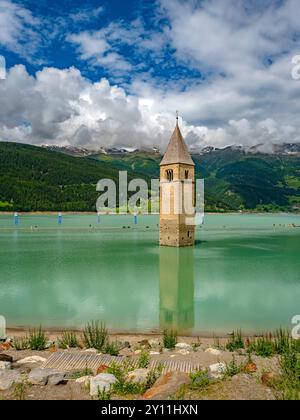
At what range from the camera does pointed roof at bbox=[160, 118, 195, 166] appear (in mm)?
45375

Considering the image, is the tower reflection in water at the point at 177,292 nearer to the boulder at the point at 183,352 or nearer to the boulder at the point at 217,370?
the boulder at the point at 183,352

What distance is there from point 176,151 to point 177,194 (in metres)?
5.57

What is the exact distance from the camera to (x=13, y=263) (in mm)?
33875

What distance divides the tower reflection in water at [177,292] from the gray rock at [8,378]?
889 cm

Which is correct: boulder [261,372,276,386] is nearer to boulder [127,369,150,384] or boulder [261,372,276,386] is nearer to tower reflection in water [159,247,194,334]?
boulder [127,369,150,384]

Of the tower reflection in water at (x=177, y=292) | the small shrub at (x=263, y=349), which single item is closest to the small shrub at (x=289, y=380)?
the small shrub at (x=263, y=349)

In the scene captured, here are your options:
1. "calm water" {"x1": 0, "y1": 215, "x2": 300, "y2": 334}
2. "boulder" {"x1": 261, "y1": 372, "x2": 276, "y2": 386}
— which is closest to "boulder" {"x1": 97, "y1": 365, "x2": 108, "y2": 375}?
"boulder" {"x1": 261, "y1": 372, "x2": 276, "y2": 386}

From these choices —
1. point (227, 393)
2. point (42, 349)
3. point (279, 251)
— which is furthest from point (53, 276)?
point (279, 251)

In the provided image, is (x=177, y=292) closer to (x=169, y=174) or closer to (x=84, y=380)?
(x=84, y=380)

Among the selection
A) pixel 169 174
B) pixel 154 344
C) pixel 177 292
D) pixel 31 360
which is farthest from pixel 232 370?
pixel 169 174

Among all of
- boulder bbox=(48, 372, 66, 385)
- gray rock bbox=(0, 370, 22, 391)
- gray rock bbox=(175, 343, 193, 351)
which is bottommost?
gray rock bbox=(175, 343, 193, 351)

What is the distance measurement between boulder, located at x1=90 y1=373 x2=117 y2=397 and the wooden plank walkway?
5.54ft

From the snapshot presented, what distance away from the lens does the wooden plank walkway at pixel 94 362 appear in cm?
920

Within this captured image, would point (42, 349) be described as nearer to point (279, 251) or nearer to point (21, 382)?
point (21, 382)
